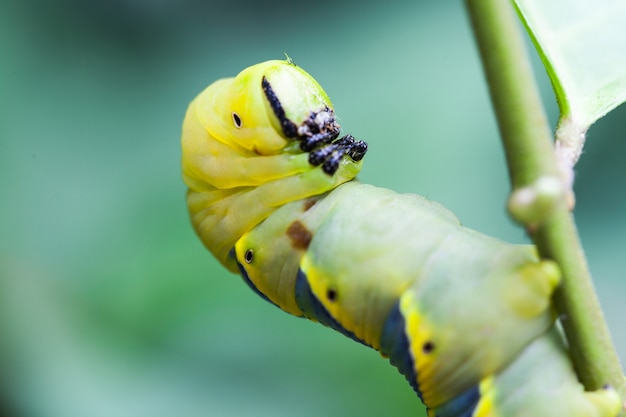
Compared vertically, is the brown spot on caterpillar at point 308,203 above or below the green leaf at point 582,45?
below

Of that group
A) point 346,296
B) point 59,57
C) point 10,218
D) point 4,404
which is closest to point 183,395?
point 4,404

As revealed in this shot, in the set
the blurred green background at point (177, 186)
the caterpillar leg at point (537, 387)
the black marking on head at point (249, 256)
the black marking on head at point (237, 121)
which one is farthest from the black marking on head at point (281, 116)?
the blurred green background at point (177, 186)

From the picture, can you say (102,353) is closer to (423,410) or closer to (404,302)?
(423,410)

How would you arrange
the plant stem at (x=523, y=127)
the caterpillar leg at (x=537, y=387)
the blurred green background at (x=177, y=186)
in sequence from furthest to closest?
the blurred green background at (x=177, y=186)
the caterpillar leg at (x=537, y=387)
the plant stem at (x=523, y=127)

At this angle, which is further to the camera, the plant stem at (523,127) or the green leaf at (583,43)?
the green leaf at (583,43)

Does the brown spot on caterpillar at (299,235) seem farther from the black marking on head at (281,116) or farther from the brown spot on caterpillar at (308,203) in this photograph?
the black marking on head at (281,116)

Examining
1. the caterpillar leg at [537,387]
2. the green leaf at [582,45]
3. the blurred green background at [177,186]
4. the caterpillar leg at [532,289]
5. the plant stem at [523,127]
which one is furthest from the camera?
the blurred green background at [177,186]

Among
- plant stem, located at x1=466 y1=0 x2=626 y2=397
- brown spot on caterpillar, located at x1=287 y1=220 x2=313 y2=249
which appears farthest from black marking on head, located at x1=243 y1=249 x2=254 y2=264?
plant stem, located at x1=466 y1=0 x2=626 y2=397
